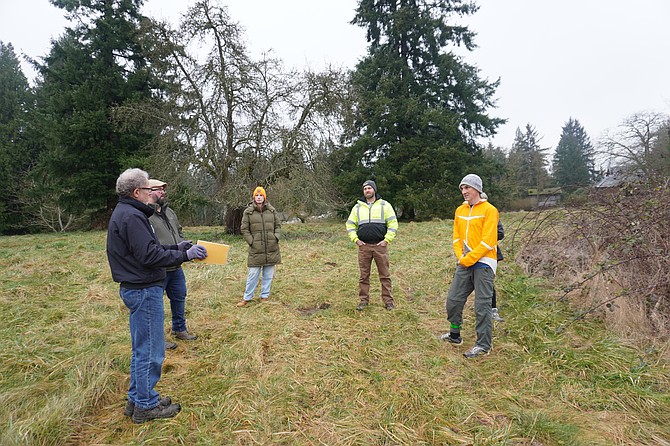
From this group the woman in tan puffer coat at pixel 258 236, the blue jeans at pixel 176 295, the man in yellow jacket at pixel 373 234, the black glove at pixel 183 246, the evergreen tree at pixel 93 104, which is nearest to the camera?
the black glove at pixel 183 246

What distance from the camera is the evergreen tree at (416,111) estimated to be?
17453mm

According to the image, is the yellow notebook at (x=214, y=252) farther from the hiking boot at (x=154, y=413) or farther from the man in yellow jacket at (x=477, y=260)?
the man in yellow jacket at (x=477, y=260)

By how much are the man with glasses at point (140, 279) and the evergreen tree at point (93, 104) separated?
1494 centimetres

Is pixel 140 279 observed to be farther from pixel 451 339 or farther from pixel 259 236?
pixel 451 339

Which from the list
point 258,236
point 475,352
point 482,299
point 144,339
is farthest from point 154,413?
point 482,299

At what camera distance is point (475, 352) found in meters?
3.27

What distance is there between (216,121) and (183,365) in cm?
965

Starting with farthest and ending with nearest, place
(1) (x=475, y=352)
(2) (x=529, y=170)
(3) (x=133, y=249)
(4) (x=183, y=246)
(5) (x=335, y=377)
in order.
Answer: (2) (x=529, y=170) < (1) (x=475, y=352) < (5) (x=335, y=377) < (4) (x=183, y=246) < (3) (x=133, y=249)

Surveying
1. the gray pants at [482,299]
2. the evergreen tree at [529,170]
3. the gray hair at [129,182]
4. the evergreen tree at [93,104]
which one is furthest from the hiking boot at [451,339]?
the evergreen tree at [529,170]

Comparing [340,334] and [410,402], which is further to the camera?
[340,334]

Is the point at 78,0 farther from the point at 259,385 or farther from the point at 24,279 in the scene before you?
the point at 259,385

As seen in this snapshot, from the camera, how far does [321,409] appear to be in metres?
2.48

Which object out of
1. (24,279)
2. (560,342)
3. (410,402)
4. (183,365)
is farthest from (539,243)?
(24,279)

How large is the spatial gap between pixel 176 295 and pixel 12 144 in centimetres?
2395
